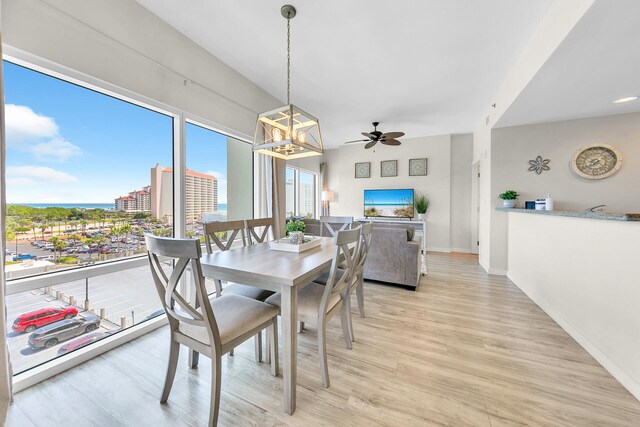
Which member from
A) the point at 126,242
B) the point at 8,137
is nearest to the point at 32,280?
the point at 126,242

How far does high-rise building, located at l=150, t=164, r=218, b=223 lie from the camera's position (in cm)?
233

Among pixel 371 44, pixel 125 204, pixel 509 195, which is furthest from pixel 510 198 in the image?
pixel 125 204

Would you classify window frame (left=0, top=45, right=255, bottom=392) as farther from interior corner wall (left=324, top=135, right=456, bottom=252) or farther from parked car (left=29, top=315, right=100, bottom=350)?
interior corner wall (left=324, top=135, right=456, bottom=252)

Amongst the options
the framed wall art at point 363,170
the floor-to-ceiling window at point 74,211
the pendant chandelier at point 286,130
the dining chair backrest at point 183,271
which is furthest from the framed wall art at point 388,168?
the dining chair backrest at point 183,271

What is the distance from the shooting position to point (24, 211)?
1568 mm

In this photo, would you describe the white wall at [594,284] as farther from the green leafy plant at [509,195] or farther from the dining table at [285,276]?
the dining table at [285,276]

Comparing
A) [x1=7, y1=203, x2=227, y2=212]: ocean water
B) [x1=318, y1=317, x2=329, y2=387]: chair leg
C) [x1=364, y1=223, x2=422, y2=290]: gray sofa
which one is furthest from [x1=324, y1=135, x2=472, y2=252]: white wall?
[x1=7, y1=203, x2=227, y2=212]: ocean water

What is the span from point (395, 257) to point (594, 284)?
1750mm

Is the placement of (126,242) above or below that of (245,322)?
above

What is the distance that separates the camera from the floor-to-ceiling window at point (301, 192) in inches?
235

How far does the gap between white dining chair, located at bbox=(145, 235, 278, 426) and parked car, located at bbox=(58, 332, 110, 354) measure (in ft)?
3.23

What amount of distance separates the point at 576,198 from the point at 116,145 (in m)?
5.49

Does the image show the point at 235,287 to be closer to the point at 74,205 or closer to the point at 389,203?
the point at 74,205

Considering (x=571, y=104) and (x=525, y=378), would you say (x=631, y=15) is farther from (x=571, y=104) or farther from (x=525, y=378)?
(x=525, y=378)
